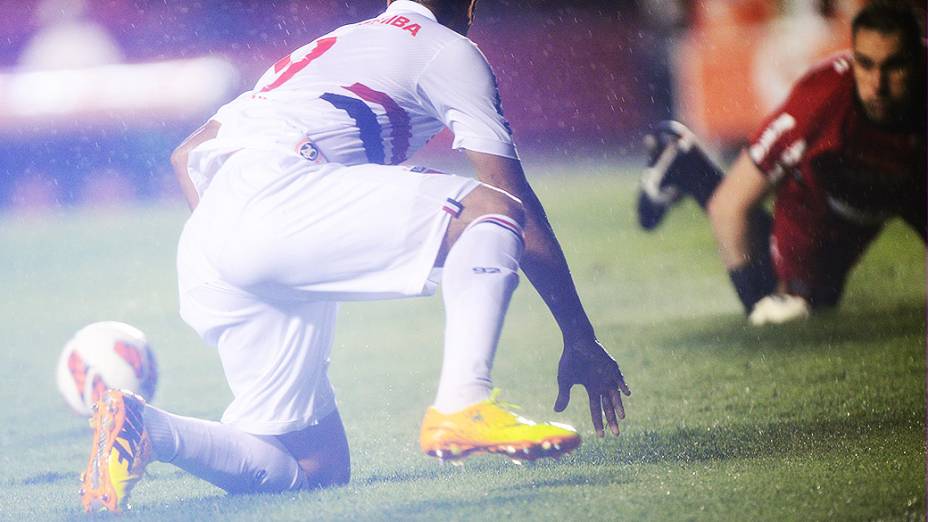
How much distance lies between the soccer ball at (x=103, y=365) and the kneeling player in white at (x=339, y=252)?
0.91ft

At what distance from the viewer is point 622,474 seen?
7.63 ft

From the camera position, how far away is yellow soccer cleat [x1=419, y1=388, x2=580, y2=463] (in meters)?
1.88

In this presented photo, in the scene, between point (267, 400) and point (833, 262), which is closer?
point (267, 400)

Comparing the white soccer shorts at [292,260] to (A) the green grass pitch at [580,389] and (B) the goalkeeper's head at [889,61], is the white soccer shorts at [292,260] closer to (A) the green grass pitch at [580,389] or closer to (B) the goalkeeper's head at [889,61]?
(A) the green grass pitch at [580,389]

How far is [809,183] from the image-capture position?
2975 millimetres

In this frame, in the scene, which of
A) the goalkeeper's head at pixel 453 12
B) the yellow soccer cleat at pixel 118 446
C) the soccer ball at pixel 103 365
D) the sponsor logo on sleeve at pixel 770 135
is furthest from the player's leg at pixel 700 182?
the yellow soccer cleat at pixel 118 446

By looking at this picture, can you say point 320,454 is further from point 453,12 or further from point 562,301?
point 453,12

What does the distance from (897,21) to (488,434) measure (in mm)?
1670

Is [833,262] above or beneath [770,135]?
beneath

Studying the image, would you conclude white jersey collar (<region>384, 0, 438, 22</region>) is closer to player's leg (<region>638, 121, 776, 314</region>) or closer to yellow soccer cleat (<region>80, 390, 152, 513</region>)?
player's leg (<region>638, 121, 776, 314</region>)

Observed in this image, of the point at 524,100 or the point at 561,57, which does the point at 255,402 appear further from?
the point at 561,57

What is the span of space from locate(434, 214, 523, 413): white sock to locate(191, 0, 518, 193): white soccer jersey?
30cm

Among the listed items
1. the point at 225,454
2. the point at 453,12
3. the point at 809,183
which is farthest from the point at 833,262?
the point at 225,454

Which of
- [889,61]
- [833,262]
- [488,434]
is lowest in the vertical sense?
[833,262]
